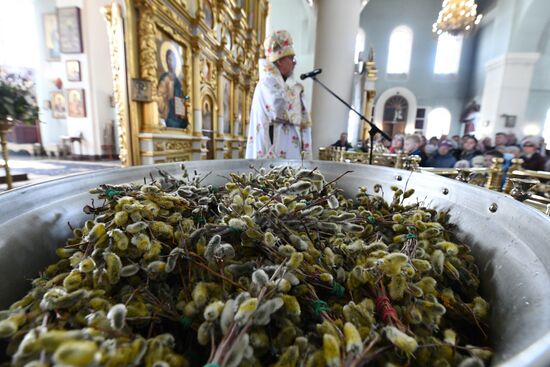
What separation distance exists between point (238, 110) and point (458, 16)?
6947 millimetres

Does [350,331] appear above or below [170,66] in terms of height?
below

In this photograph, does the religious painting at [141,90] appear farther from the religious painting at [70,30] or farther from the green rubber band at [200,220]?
the religious painting at [70,30]

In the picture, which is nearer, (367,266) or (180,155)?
(367,266)

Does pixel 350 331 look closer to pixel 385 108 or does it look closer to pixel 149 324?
pixel 149 324

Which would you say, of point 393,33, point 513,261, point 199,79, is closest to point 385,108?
point 393,33

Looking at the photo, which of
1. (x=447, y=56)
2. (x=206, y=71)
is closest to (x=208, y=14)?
(x=206, y=71)

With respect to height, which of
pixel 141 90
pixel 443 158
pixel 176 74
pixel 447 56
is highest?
pixel 447 56

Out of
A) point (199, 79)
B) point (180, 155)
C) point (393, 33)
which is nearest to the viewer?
point (180, 155)

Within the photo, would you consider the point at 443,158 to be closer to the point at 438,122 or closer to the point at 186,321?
the point at 186,321

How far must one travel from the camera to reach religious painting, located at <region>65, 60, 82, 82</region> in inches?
269

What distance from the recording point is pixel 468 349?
28 cm

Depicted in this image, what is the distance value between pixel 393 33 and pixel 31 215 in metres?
17.3

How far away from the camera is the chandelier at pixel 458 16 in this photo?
7.44 m

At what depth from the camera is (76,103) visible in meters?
7.08
